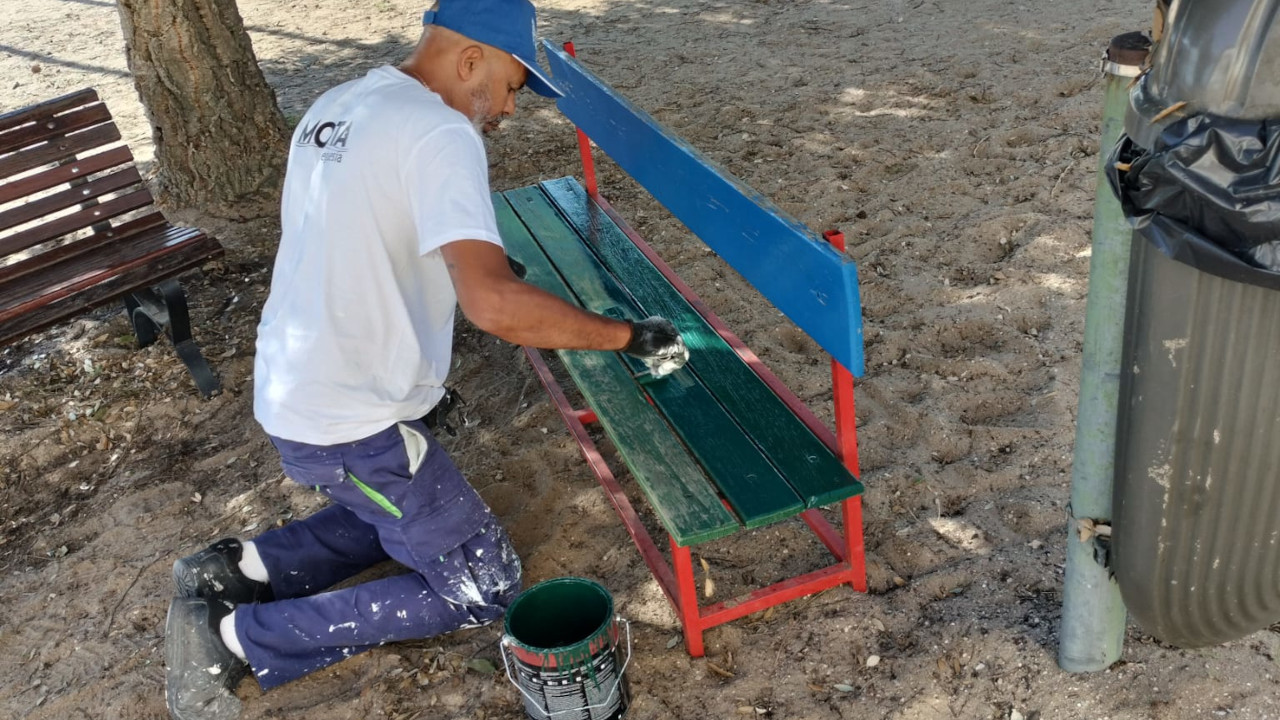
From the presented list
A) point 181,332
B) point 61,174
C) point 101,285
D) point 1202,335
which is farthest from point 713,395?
point 61,174

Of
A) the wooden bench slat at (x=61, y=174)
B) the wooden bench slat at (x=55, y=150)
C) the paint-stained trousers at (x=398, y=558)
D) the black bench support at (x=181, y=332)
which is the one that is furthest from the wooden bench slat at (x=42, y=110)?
the paint-stained trousers at (x=398, y=558)

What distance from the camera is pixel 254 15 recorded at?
9.41 m

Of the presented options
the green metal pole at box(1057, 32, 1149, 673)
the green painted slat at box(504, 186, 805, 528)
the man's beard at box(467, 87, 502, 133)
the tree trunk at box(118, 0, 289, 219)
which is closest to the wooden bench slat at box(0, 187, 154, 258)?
the tree trunk at box(118, 0, 289, 219)

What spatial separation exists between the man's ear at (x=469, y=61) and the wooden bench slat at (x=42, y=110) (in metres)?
2.52

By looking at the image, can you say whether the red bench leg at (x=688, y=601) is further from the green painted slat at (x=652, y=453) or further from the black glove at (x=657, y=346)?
the black glove at (x=657, y=346)

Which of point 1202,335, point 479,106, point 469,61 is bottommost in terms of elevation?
point 1202,335

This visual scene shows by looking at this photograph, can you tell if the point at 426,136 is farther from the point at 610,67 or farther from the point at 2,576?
the point at 610,67

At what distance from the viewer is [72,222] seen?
4531 millimetres

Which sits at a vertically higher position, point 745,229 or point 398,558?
point 745,229

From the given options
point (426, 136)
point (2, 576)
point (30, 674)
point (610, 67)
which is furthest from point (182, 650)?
point (610, 67)

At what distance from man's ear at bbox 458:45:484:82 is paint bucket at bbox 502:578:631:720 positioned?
125 cm

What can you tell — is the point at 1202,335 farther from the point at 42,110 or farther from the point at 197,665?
the point at 42,110

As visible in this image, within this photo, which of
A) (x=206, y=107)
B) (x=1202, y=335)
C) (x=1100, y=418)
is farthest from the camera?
(x=206, y=107)

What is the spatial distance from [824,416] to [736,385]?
2.30 ft
